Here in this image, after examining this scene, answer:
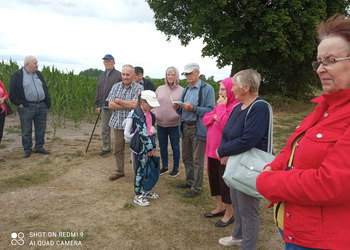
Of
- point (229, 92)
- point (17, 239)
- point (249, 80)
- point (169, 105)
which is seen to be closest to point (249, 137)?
point (249, 80)

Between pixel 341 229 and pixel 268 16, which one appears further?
pixel 268 16

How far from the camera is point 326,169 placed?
1.11 metres

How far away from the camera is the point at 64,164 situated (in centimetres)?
555

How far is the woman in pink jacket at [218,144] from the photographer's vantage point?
10.4 ft

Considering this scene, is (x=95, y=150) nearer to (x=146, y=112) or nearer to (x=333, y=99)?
(x=146, y=112)

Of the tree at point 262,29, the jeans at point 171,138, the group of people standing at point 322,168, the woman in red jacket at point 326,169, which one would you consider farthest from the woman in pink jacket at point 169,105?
the tree at point 262,29

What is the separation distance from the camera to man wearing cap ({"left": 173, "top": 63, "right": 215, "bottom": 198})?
4.07 meters

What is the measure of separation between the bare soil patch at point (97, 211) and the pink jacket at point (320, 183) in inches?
79.0

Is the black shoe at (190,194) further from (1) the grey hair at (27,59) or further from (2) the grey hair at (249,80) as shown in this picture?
(1) the grey hair at (27,59)

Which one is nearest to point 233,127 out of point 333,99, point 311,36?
point 333,99

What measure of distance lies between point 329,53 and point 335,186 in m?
0.59

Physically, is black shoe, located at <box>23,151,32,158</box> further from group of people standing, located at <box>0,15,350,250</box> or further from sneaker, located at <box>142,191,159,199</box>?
sneaker, located at <box>142,191,159,199</box>

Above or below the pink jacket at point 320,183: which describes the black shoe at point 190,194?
below

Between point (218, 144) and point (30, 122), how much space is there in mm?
4643
